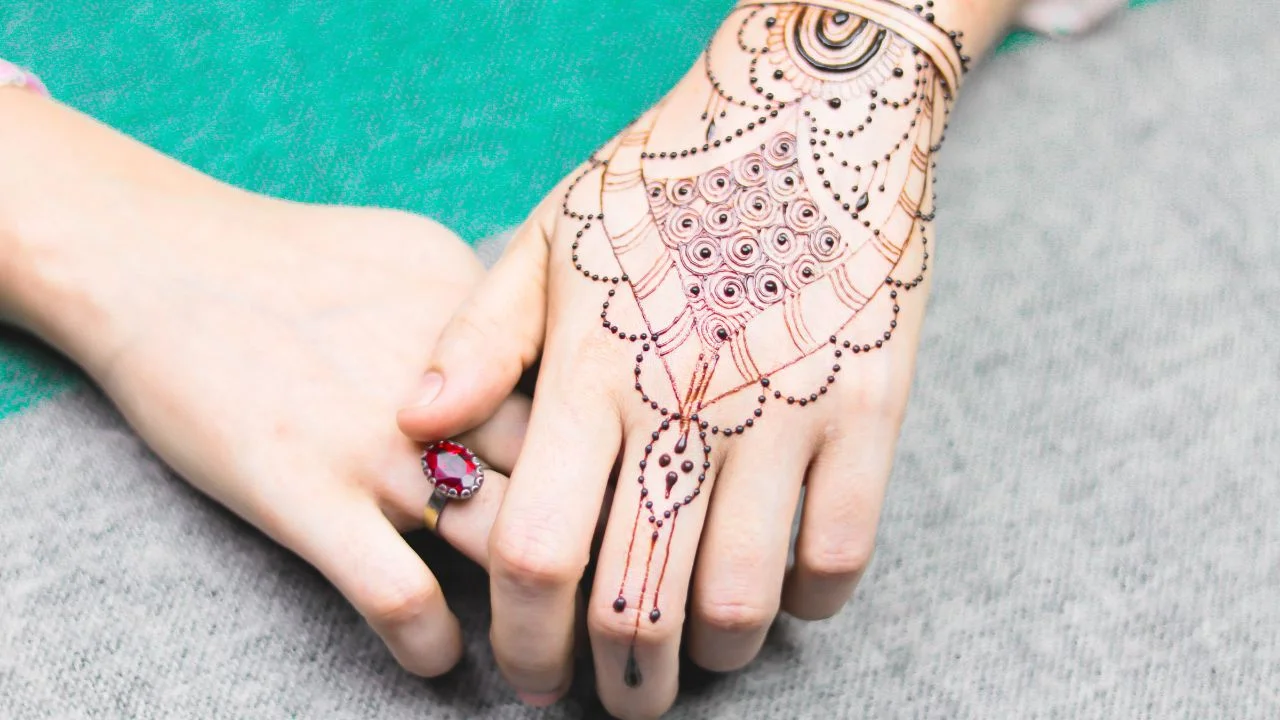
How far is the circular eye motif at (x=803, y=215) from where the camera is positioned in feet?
3.46

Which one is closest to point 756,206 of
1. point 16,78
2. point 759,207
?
point 759,207

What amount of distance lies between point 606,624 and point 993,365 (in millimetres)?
598

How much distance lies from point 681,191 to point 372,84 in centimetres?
56

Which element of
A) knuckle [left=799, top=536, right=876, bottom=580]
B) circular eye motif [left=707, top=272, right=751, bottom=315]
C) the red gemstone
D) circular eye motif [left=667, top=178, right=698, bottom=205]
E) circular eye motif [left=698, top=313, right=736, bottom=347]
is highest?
circular eye motif [left=667, top=178, right=698, bottom=205]

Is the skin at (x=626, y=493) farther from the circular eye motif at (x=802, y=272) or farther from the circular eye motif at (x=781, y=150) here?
the circular eye motif at (x=781, y=150)

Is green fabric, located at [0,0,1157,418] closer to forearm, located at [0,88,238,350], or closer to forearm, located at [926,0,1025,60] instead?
forearm, located at [0,88,238,350]

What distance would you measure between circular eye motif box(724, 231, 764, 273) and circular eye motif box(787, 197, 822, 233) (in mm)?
48

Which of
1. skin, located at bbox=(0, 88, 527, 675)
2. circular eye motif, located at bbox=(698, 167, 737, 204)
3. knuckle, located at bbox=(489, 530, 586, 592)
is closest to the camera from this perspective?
knuckle, located at bbox=(489, 530, 586, 592)

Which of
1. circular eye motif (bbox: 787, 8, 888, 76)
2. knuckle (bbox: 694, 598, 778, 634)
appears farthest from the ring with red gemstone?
circular eye motif (bbox: 787, 8, 888, 76)

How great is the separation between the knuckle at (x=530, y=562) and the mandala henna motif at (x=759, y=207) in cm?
6

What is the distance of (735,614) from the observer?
2.93 feet

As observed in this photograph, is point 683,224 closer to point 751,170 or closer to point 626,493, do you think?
point 751,170

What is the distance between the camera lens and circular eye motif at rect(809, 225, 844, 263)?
1.05 meters

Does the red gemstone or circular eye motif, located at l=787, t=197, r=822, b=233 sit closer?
the red gemstone
